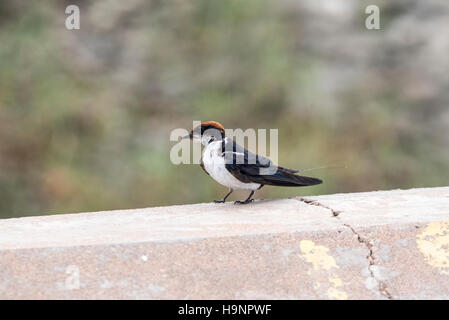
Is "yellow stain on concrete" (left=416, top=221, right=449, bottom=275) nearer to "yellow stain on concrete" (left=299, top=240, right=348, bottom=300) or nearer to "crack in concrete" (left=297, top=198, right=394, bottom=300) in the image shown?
"crack in concrete" (left=297, top=198, right=394, bottom=300)

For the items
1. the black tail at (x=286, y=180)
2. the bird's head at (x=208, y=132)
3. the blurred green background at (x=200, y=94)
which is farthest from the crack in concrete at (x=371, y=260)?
the blurred green background at (x=200, y=94)

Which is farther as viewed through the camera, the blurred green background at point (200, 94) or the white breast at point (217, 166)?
the blurred green background at point (200, 94)

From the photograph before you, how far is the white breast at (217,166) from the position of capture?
2485mm

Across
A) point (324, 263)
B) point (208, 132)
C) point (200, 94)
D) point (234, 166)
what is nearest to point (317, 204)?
point (234, 166)

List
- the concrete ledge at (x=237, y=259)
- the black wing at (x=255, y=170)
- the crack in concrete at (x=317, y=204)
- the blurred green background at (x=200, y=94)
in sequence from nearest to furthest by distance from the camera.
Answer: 1. the concrete ledge at (x=237, y=259)
2. the crack in concrete at (x=317, y=204)
3. the black wing at (x=255, y=170)
4. the blurred green background at (x=200, y=94)

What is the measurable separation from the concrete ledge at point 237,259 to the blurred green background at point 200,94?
2.24m

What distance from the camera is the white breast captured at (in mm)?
2485

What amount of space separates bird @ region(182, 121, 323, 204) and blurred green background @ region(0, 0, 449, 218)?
5.91 ft

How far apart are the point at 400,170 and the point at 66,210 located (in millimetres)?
1822

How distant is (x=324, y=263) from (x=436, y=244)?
0.29 meters

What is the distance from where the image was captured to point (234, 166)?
2.48 meters

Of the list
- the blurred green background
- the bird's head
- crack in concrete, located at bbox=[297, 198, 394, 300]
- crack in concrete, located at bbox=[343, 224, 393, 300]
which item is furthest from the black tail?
the blurred green background

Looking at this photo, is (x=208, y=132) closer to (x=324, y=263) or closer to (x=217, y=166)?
(x=217, y=166)

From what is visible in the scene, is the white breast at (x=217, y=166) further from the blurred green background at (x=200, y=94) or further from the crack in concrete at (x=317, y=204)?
the blurred green background at (x=200, y=94)
